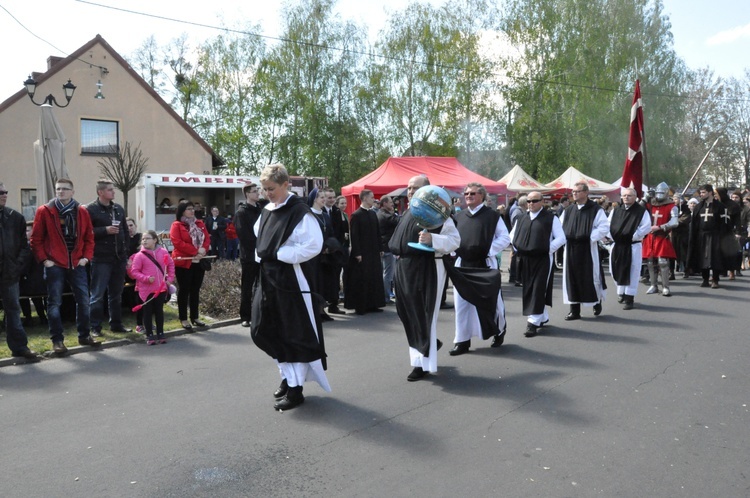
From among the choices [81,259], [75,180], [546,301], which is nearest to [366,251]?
[546,301]

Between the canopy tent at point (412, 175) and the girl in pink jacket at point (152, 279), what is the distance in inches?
443

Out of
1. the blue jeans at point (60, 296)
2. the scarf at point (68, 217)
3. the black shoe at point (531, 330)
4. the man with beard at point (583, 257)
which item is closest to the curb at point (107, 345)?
the blue jeans at point (60, 296)

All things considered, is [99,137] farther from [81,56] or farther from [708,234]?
[708,234]

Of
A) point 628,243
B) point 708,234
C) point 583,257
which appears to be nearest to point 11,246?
point 583,257

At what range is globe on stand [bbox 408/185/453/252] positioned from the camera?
5652mm

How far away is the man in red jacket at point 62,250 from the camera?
24.3 ft

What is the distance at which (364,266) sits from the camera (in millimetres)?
10391

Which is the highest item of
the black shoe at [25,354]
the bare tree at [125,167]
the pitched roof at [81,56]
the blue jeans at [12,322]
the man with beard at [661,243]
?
the pitched roof at [81,56]

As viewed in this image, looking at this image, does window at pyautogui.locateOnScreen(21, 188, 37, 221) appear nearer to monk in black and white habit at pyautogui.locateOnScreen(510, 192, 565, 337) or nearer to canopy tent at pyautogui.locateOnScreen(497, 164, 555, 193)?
canopy tent at pyautogui.locateOnScreen(497, 164, 555, 193)

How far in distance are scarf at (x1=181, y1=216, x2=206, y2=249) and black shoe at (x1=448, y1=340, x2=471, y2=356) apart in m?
3.78

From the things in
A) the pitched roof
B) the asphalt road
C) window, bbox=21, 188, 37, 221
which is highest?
the pitched roof

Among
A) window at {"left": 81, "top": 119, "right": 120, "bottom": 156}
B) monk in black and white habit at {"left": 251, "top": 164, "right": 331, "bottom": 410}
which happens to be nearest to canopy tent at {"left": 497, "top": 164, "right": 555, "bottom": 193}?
window at {"left": 81, "top": 119, "right": 120, "bottom": 156}

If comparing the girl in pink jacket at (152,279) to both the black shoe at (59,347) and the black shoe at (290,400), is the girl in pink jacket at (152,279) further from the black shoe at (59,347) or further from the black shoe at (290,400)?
the black shoe at (290,400)

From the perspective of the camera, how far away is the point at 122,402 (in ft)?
18.2
